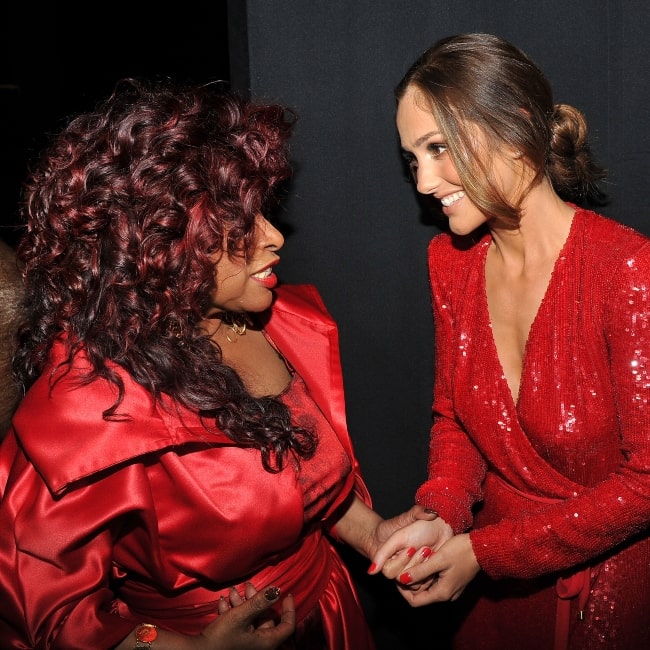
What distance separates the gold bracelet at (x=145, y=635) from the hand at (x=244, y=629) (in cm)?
10

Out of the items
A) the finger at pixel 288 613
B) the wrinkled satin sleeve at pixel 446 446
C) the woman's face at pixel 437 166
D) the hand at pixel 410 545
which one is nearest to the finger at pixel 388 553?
the hand at pixel 410 545

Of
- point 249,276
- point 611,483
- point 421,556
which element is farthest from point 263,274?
point 611,483

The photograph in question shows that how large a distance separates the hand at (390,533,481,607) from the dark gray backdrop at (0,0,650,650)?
1.66ft

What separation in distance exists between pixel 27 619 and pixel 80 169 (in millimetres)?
876

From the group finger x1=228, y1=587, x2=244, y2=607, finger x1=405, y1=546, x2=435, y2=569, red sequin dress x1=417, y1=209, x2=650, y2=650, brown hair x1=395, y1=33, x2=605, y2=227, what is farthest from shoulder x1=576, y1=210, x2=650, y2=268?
finger x1=228, y1=587, x2=244, y2=607

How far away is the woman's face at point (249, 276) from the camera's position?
168cm

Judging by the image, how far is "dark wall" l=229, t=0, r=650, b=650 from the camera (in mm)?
1860

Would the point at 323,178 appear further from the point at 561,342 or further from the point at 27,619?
the point at 27,619

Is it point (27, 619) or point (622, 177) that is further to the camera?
point (622, 177)

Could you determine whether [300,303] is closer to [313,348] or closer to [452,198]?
[313,348]

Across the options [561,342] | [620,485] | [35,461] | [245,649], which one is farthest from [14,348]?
[620,485]

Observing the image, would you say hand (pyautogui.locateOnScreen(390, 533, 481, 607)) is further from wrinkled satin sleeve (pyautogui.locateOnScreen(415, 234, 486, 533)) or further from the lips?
the lips

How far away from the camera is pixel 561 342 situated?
1.74 m

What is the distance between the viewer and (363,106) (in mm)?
Result: 2018
